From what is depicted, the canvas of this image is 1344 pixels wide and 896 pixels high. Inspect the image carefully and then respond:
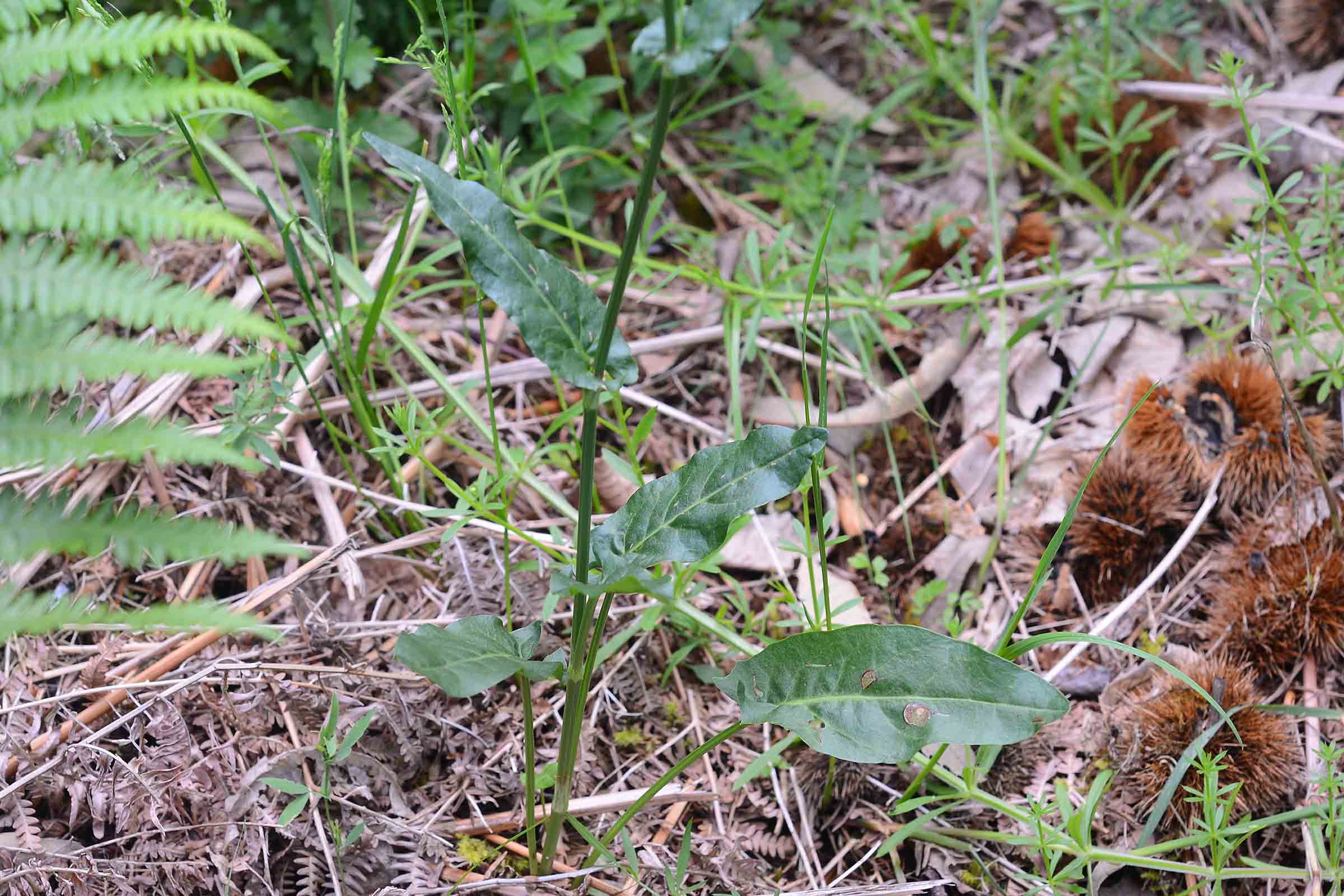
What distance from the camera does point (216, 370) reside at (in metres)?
1.09

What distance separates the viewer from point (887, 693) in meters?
1.41

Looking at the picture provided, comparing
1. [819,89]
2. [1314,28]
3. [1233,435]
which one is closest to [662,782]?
[1233,435]

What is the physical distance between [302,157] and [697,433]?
1.25 m

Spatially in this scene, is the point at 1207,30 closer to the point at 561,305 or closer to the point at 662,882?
the point at 561,305

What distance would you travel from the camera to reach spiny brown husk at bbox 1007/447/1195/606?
2.15 m

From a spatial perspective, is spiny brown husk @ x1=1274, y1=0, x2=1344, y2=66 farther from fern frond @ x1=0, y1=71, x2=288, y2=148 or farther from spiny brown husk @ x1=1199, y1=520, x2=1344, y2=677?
fern frond @ x1=0, y1=71, x2=288, y2=148

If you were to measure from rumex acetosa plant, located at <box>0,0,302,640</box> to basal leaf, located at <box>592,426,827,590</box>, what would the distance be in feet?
1.57

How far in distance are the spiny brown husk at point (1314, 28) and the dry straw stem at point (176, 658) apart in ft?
10.3

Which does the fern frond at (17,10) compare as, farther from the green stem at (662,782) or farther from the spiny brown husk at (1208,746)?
the spiny brown husk at (1208,746)

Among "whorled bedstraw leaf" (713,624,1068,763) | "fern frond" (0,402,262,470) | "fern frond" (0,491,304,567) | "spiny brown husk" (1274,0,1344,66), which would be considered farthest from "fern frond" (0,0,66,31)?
"spiny brown husk" (1274,0,1344,66)

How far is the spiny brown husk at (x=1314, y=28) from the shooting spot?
294 cm

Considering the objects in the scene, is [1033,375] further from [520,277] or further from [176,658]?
[176,658]

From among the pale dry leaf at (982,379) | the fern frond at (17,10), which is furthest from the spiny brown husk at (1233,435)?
the fern frond at (17,10)

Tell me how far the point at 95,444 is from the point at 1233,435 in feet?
7.36
